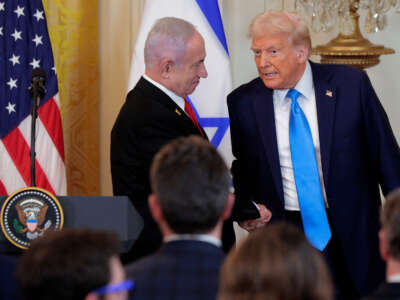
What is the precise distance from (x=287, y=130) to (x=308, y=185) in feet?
1.07

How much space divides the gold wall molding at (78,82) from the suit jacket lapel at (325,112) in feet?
7.07

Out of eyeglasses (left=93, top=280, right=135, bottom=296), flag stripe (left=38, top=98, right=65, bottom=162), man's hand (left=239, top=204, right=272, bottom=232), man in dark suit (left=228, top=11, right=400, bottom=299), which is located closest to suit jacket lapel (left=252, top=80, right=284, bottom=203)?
man in dark suit (left=228, top=11, right=400, bottom=299)

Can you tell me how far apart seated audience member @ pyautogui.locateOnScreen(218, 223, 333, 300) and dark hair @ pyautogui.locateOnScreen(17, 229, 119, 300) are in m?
0.30

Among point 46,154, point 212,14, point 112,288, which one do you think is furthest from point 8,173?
point 112,288

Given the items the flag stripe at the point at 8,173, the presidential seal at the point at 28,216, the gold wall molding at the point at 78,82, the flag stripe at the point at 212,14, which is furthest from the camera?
the gold wall molding at the point at 78,82

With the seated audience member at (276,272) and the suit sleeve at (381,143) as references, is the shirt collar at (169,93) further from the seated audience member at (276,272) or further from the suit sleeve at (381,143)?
the seated audience member at (276,272)

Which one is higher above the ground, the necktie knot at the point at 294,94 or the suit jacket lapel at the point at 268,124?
the necktie knot at the point at 294,94

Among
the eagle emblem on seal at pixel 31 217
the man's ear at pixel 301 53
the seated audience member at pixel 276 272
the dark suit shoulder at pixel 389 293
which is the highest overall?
the man's ear at pixel 301 53

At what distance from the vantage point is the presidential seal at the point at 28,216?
2732 millimetres

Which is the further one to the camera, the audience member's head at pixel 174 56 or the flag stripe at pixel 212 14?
the flag stripe at pixel 212 14

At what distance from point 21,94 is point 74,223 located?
2180mm

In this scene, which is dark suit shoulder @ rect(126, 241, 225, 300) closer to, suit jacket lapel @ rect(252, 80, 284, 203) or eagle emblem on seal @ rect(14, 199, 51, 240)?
eagle emblem on seal @ rect(14, 199, 51, 240)

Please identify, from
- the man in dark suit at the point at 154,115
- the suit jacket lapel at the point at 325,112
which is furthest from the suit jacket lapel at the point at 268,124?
the man in dark suit at the point at 154,115

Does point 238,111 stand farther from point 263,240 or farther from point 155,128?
point 263,240
